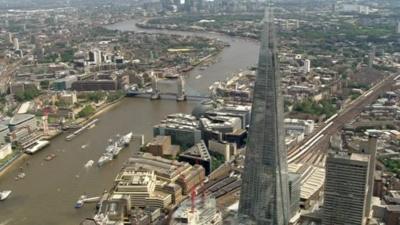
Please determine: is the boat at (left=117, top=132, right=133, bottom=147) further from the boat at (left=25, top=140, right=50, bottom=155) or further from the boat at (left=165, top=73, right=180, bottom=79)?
the boat at (left=165, top=73, right=180, bottom=79)

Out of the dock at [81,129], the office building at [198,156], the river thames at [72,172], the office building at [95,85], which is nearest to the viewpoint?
the river thames at [72,172]

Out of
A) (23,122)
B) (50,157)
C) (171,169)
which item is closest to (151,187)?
(171,169)

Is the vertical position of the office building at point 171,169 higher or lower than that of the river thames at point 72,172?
higher

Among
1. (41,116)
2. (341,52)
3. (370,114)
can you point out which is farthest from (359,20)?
(41,116)

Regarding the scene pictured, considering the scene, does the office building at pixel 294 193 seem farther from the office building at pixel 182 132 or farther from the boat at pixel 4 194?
the boat at pixel 4 194

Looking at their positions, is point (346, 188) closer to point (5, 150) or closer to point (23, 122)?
point (5, 150)

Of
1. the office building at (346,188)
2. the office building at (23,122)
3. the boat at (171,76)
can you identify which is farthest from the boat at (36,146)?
the boat at (171,76)

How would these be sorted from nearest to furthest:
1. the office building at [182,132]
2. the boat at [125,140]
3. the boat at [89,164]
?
1. the boat at [89,164]
2. the office building at [182,132]
3. the boat at [125,140]
